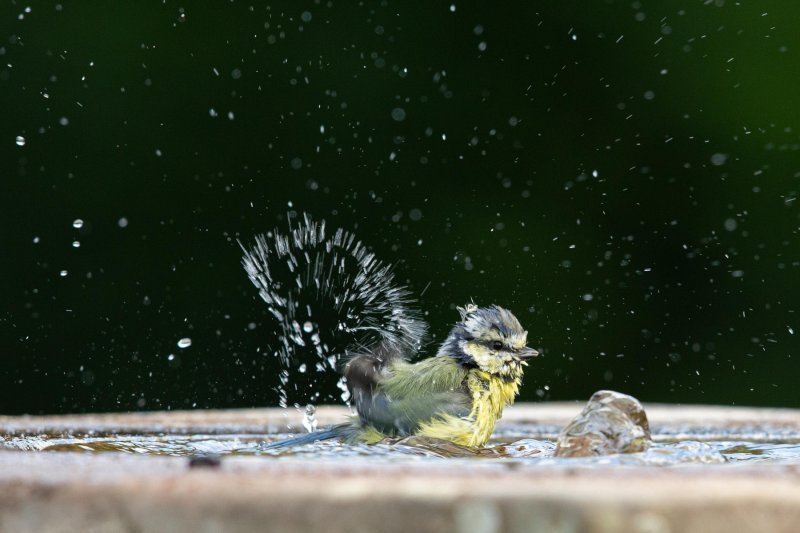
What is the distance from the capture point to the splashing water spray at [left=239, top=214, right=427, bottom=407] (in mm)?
3594

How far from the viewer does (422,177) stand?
5.74 metres

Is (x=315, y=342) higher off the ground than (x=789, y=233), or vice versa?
(x=789, y=233)

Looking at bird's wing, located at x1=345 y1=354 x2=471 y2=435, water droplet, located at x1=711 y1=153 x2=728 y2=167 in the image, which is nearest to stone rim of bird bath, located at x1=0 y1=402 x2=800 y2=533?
bird's wing, located at x1=345 y1=354 x2=471 y2=435

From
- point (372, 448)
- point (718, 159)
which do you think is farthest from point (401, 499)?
point (718, 159)

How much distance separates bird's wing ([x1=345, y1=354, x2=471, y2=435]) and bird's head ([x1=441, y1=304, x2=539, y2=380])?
6 cm

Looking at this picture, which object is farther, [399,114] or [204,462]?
[399,114]

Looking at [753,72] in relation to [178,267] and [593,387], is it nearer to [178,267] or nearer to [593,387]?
[593,387]

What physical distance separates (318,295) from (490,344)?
1.71 meters

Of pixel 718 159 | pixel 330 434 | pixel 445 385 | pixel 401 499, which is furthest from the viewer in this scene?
pixel 718 159


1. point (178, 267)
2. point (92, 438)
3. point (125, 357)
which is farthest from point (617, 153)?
point (92, 438)

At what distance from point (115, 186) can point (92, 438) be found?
3.37 m

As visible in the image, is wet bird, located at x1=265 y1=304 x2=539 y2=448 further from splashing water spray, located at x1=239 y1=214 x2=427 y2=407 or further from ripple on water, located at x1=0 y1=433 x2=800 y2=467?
splashing water spray, located at x1=239 y1=214 x2=427 y2=407

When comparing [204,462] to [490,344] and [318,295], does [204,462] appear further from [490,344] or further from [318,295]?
[318,295]

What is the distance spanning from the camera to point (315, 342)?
5.07m
